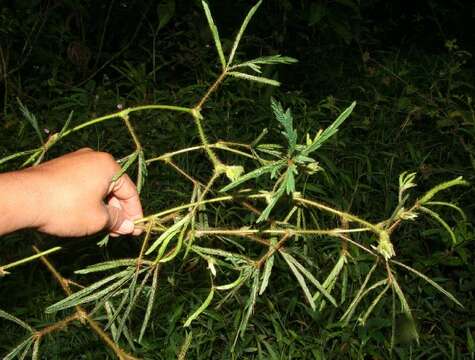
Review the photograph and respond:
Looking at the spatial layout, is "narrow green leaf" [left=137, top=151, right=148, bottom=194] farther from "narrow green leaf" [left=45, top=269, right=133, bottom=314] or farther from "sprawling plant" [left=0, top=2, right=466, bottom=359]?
"narrow green leaf" [left=45, top=269, right=133, bottom=314]

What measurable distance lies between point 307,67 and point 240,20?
15.5 inches

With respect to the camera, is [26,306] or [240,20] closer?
[26,306]

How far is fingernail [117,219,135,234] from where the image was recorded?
91cm

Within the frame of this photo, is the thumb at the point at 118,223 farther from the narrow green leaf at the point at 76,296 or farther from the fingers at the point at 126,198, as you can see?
the narrow green leaf at the point at 76,296

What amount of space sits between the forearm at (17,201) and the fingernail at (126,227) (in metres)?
0.14

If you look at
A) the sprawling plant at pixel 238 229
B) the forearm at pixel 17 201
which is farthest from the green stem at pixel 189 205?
the forearm at pixel 17 201

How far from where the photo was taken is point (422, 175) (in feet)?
7.00

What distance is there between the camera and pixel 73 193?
0.83 metres

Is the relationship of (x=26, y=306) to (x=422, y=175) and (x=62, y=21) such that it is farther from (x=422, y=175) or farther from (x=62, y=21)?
(x=62, y=21)

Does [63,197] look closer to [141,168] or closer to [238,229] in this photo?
[141,168]

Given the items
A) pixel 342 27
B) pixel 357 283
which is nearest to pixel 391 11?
pixel 342 27

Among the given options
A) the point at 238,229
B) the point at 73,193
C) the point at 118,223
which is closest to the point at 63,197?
the point at 73,193

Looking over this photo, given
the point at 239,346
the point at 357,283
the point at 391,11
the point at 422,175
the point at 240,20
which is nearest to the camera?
the point at 239,346

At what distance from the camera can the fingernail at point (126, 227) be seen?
2.99 feet
